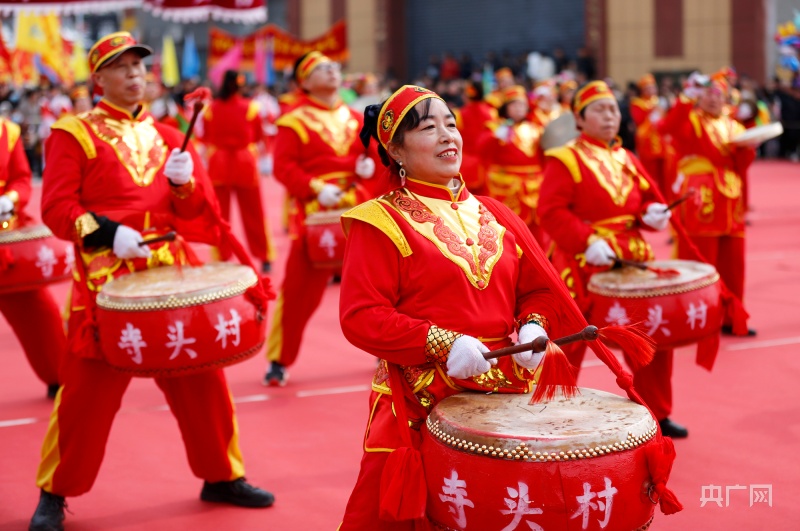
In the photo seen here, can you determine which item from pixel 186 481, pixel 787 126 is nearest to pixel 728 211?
pixel 186 481

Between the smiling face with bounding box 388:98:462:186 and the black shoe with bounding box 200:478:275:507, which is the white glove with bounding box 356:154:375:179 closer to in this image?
the black shoe with bounding box 200:478:275:507

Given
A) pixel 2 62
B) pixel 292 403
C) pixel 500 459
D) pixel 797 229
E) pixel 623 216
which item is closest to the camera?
pixel 500 459

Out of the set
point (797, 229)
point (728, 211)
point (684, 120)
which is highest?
point (684, 120)

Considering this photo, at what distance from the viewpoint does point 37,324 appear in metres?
5.26

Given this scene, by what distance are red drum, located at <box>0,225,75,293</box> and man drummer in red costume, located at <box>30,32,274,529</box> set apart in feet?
4.32

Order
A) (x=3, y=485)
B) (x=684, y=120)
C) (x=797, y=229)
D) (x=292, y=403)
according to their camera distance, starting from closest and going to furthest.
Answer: (x=3, y=485), (x=292, y=403), (x=684, y=120), (x=797, y=229)

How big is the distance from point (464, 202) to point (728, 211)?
→ 3.89 m

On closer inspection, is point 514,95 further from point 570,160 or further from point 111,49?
point 111,49

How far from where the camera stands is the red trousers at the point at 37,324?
5.24 m

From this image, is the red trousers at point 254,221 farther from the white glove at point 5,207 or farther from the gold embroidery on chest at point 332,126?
the white glove at point 5,207

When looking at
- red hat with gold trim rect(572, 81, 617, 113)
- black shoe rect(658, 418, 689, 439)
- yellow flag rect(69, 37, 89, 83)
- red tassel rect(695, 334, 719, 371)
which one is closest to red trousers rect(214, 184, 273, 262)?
red hat with gold trim rect(572, 81, 617, 113)

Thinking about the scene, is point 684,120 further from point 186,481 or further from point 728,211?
point 186,481

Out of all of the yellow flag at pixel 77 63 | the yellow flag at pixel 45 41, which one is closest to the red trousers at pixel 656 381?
the yellow flag at pixel 45 41

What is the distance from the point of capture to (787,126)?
17.7m
